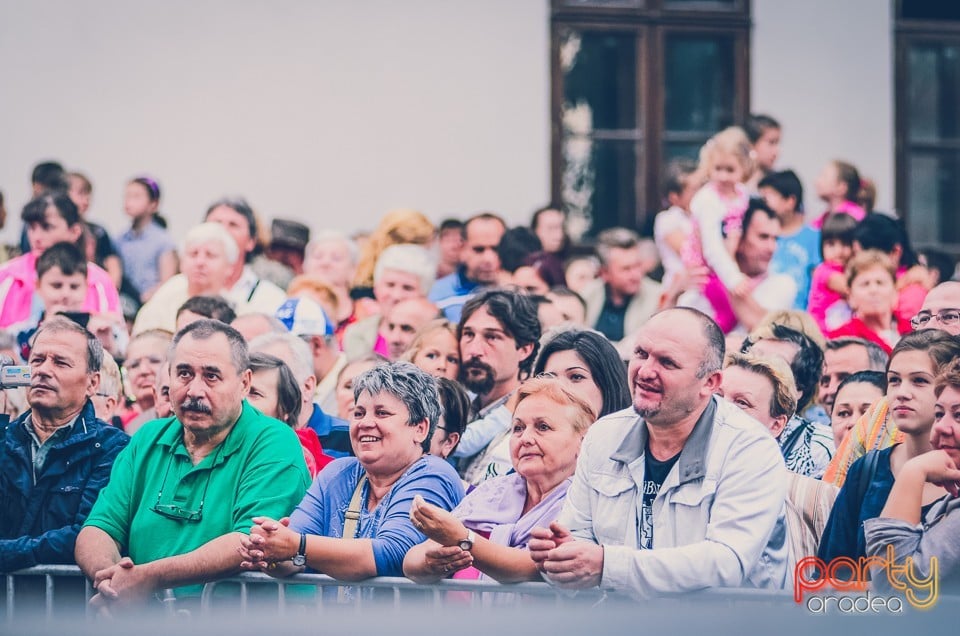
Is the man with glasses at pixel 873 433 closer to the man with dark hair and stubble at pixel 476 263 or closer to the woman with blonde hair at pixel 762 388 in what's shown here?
the woman with blonde hair at pixel 762 388

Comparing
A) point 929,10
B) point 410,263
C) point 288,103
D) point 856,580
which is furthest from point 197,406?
point 929,10

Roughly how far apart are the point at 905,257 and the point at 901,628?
742 cm

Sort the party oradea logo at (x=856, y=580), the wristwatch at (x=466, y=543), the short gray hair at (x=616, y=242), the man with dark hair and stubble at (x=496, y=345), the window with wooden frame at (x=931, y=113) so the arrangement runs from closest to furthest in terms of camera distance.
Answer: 1. the party oradea logo at (x=856, y=580)
2. the wristwatch at (x=466, y=543)
3. the man with dark hair and stubble at (x=496, y=345)
4. the short gray hair at (x=616, y=242)
5. the window with wooden frame at (x=931, y=113)

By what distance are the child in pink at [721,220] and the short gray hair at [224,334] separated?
13.3 feet

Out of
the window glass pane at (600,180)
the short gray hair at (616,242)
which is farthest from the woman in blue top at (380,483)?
the window glass pane at (600,180)

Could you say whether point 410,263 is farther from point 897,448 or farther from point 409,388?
point 897,448

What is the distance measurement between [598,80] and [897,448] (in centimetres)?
813

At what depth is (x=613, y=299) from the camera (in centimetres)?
1027

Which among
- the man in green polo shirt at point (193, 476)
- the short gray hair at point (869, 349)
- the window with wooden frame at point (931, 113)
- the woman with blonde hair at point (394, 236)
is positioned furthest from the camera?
the window with wooden frame at point (931, 113)

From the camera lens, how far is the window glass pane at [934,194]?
13133 millimetres

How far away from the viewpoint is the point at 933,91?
1319 cm

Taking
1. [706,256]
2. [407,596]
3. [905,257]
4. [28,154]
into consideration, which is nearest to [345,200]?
[28,154]

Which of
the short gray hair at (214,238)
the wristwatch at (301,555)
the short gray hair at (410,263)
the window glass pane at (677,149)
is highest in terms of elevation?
Answer: the window glass pane at (677,149)

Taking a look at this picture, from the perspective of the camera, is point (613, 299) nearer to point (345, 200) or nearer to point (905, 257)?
point (905, 257)
